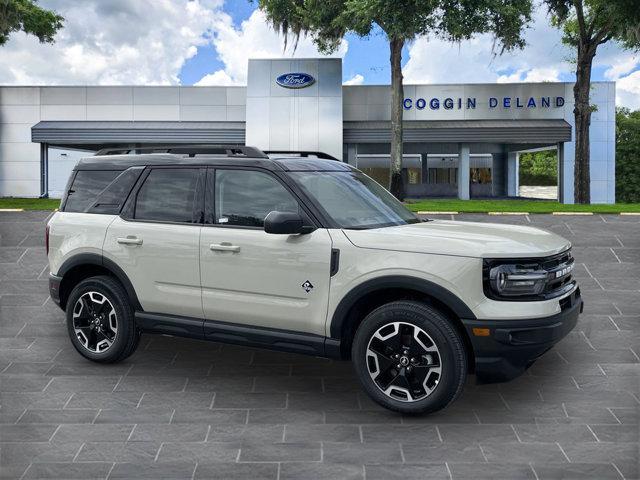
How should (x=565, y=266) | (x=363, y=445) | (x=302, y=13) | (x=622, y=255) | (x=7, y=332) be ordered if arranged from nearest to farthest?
1. (x=363, y=445)
2. (x=565, y=266)
3. (x=7, y=332)
4. (x=622, y=255)
5. (x=302, y=13)

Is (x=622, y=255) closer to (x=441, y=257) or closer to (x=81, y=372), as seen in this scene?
(x=441, y=257)

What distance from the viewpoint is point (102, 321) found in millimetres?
6793

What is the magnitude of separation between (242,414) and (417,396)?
130 centimetres

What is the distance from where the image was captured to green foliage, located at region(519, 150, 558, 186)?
7044 centimetres

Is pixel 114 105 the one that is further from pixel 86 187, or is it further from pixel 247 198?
pixel 247 198

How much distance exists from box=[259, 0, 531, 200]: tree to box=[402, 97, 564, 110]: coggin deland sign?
7324 millimetres

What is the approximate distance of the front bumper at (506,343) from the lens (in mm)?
5035

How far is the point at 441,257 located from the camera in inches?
205

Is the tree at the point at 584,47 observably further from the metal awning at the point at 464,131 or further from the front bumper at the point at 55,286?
the front bumper at the point at 55,286

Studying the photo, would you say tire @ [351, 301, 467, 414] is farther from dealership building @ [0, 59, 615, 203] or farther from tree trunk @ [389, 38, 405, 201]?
dealership building @ [0, 59, 615, 203]


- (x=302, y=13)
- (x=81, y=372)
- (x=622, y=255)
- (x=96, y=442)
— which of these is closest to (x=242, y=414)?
(x=96, y=442)

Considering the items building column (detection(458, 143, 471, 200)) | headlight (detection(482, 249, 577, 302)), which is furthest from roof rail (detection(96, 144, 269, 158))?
building column (detection(458, 143, 471, 200))

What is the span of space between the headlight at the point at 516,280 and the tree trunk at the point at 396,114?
66.1ft

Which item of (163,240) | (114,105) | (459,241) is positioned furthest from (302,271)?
(114,105)
